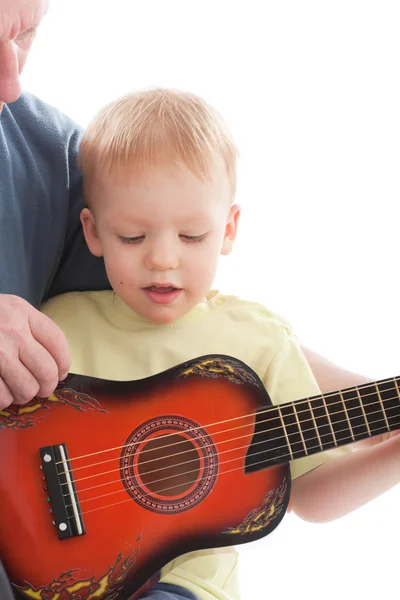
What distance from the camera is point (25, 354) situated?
112 cm

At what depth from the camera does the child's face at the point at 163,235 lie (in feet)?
4.00

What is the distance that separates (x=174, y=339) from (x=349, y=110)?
1152 mm

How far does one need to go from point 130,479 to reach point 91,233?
42 centimetres

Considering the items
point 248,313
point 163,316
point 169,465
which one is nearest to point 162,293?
point 163,316

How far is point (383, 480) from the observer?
126 centimetres

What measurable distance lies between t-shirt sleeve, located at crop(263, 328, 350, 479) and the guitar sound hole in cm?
18

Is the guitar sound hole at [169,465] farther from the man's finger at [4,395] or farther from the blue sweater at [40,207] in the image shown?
the blue sweater at [40,207]

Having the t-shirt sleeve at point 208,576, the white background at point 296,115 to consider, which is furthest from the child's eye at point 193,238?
the white background at point 296,115

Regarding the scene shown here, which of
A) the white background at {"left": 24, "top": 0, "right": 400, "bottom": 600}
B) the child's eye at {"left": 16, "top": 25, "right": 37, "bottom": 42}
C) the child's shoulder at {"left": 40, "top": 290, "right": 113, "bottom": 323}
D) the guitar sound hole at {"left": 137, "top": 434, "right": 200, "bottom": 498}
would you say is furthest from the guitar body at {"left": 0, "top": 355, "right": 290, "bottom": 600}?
the white background at {"left": 24, "top": 0, "right": 400, "bottom": 600}

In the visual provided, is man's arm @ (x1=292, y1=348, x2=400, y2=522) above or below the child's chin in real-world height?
below

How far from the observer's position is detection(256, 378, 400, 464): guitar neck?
116cm

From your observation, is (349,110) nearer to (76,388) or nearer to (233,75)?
(233,75)

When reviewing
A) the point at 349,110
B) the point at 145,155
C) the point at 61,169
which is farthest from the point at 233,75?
the point at 145,155

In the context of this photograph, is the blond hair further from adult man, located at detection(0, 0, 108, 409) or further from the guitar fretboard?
the guitar fretboard
